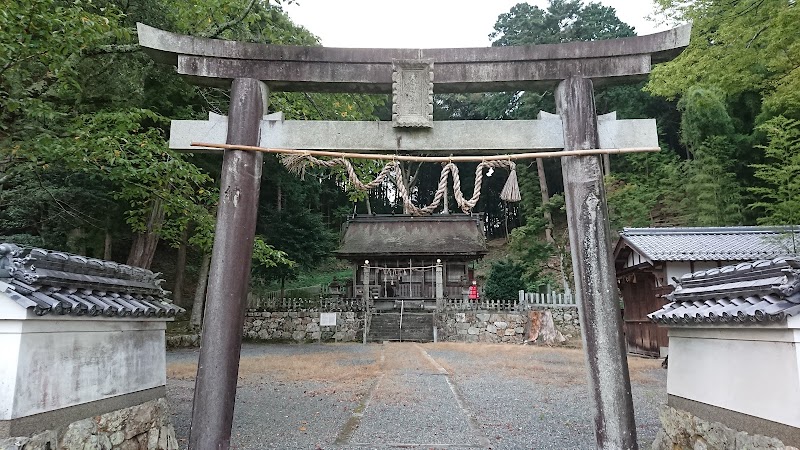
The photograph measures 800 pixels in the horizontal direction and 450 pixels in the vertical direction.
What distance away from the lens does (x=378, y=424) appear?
21.2 ft

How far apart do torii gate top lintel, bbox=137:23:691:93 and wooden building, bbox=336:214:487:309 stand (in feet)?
57.5

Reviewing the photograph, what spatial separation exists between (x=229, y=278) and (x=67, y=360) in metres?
1.23

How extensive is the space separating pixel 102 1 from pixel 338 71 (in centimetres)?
617

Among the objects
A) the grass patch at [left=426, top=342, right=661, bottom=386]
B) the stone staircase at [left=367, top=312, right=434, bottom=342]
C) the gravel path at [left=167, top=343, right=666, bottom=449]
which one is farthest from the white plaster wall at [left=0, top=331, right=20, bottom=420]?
the stone staircase at [left=367, top=312, right=434, bottom=342]

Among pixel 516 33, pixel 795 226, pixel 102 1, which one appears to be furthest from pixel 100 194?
pixel 516 33

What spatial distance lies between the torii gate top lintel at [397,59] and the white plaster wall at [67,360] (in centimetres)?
234

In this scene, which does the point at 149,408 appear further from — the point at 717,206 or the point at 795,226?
the point at 717,206

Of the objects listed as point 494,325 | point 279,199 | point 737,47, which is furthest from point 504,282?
point 737,47

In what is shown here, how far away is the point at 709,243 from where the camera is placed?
42.4ft

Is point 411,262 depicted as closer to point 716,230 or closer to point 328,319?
point 328,319

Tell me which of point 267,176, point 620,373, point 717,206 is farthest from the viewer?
point 267,176

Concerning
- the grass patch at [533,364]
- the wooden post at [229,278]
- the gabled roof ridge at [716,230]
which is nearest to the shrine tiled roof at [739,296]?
the wooden post at [229,278]

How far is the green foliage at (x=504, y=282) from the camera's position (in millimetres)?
20406

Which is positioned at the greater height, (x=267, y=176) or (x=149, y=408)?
(x=267, y=176)
